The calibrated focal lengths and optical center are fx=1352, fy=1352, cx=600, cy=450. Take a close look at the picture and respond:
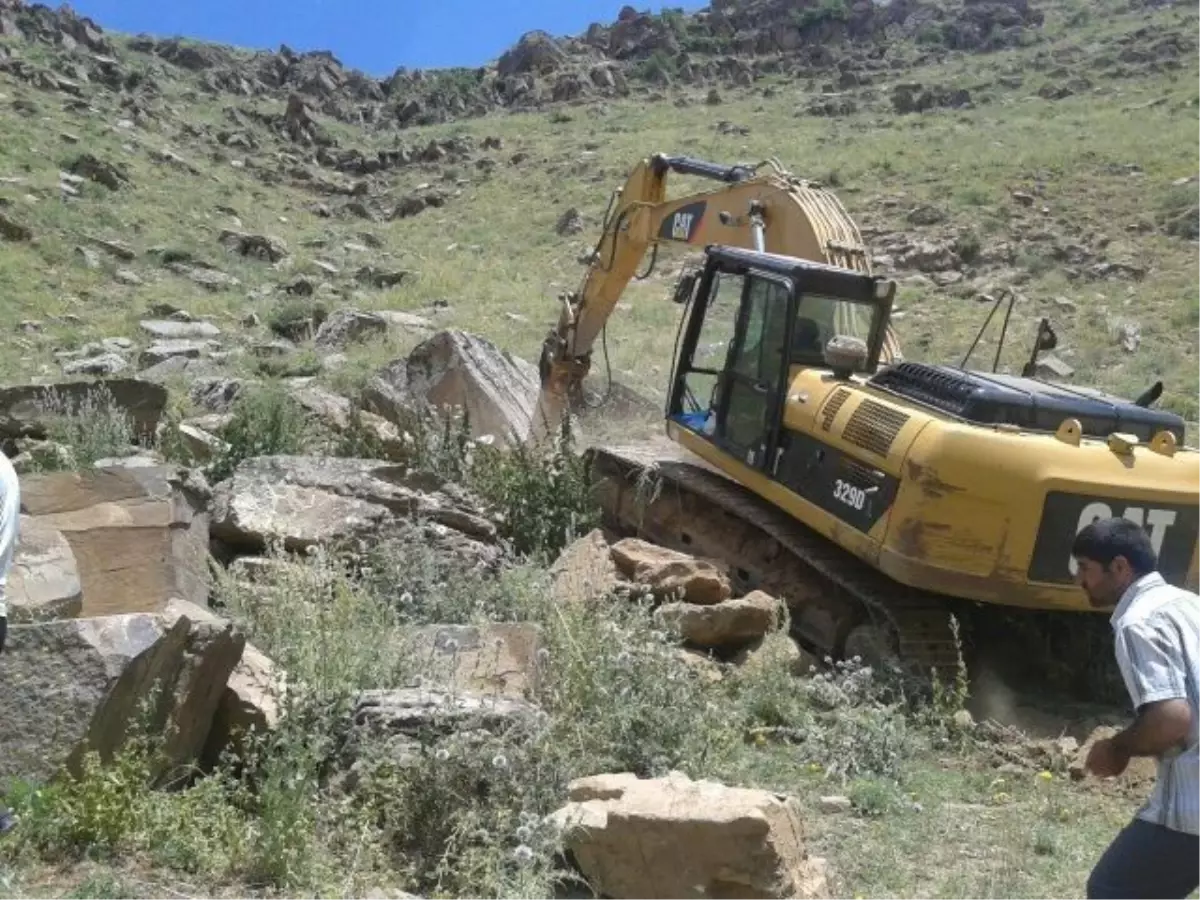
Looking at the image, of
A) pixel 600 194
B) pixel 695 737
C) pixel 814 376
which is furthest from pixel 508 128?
pixel 695 737

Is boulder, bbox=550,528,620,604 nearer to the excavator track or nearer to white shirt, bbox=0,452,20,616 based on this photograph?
the excavator track

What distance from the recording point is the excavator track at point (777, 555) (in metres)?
7.45

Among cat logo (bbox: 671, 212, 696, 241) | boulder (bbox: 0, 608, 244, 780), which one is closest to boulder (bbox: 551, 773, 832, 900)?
boulder (bbox: 0, 608, 244, 780)

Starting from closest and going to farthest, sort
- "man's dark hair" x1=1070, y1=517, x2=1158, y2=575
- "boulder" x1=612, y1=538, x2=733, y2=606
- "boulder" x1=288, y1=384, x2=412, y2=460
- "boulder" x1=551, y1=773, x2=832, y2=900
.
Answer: "man's dark hair" x1=1070, y1=517, x2=1158, y2=575, "boulder" x1=551, y1=773, x2=832, y2=900, "boulder" x1=612, y1=538, x2=733, y2=606, "boulder" x1=288, y1=384, x2=412, y2=460

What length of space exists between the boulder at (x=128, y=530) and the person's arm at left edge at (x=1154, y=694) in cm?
403

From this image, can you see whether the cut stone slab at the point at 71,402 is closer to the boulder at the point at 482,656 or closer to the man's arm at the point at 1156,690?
the boulder at the point at 482,656

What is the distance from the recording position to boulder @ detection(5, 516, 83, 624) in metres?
5.10

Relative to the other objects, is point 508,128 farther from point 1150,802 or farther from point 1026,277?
point 1150,802

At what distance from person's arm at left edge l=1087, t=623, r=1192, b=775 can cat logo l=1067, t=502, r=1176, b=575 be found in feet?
11.2

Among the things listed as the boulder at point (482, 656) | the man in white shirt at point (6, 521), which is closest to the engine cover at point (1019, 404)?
the boulder at point (482, 656)

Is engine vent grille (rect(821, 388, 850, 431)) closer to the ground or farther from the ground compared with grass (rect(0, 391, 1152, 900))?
farther from the ground

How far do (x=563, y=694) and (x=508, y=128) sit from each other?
4690 centimetres

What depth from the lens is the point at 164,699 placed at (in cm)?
467

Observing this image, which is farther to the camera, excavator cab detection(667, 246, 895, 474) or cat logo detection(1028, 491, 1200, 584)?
excavator cab detection(667, 246, 895, 474)
